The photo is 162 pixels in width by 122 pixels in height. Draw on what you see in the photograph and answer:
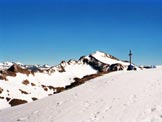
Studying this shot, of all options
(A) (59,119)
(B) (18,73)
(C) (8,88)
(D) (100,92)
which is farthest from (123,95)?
(B) (18,73)

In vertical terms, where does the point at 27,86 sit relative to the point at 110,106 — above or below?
below

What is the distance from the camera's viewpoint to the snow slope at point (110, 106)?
753 inches

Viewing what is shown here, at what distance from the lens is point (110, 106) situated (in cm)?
2186

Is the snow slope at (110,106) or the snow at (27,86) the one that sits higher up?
the snow slope at (110,106)

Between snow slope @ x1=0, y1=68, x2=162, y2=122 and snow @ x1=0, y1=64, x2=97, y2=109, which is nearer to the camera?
snow slope @ x1=0, y1=68, x2=162, y2=122

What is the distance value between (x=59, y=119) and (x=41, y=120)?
1.85 meters

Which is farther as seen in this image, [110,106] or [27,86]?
[27,86]

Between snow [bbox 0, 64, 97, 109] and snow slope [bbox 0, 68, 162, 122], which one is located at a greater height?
snow slope [bbox 0, 68, 162, 122]

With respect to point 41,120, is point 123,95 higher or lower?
higher

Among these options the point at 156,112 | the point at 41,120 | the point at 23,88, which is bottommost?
the point at 23,88

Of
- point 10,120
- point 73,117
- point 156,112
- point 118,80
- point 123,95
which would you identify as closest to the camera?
point 156,112

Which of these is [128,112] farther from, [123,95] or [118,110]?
[123,95]

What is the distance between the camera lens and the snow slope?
19.1 metres

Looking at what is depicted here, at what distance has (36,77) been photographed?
18062 centimetres
